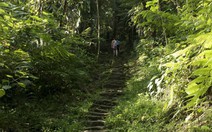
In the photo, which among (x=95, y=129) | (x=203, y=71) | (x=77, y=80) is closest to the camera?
(x=203, y=71)

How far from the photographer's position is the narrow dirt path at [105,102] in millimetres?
9070

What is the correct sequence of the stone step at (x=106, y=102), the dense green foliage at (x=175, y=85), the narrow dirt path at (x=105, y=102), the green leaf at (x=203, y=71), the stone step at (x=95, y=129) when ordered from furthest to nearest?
1. the stone step at (x=106, y=102)
2. the narrow dirt path at (x=105, y=102)
3. the stone step at (x=95, y=129)
4. the dense green foliage at (x=175, y=85)
5. the green leaf at (x=203, y=71)

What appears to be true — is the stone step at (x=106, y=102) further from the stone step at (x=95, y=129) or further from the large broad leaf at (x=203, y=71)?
the large broad leaf at (x=203, y=71)

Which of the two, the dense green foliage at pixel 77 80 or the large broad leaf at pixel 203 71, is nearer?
the large broad leaf at pixel 203 71

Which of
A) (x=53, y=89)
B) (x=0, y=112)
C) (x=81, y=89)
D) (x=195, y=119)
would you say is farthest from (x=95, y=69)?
(x=195, y=119)

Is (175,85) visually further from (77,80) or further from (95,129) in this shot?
(77,80)

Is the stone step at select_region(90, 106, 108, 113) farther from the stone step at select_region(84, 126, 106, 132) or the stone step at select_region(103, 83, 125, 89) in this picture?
the stone step at select_region(103, 83, 125, 89)

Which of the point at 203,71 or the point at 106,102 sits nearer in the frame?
the point at 203,71

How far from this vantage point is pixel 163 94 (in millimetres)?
9289

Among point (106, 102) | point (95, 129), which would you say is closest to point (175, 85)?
point (95, 129)

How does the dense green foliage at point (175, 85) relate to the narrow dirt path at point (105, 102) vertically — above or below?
above

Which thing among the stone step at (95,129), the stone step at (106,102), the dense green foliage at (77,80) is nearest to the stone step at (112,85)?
the dense green foliage at (77,80)

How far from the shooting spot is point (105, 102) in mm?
11438

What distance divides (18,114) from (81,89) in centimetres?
465
